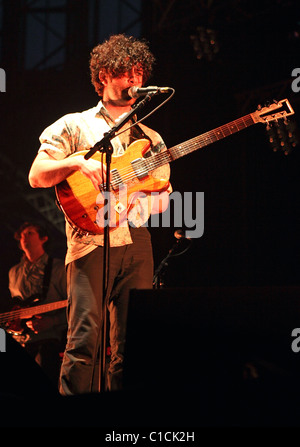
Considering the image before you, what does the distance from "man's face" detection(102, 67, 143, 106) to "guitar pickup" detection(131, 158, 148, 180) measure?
0.36 metres

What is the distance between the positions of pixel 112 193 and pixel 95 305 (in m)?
0.62

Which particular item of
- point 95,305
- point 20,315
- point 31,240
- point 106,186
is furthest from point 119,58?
point 31,240

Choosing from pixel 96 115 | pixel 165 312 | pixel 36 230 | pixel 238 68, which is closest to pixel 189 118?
pixel 238 68

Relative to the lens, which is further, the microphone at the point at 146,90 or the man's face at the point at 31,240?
the man's face at the point at 31,240

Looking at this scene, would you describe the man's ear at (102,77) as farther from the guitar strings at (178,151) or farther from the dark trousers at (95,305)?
the dark trousers at (95,305)

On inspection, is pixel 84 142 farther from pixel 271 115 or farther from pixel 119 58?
pixel 271 115

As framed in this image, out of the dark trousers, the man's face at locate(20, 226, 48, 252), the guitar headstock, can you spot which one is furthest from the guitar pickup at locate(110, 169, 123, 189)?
the man's face at locate(20, 226, 48, 252)

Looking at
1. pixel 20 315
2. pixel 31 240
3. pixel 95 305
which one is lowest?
pixel 20 315

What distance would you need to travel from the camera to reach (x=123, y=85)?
292cm

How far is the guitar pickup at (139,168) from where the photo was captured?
2793 millimetres

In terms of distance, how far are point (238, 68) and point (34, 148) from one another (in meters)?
2.59

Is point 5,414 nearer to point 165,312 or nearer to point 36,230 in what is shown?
point 165,312

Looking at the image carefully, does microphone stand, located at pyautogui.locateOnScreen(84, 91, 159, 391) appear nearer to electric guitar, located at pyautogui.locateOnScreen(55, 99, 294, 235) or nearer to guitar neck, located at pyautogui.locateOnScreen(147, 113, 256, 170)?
electric guitar, located at pyautogui.locateOnScreen(55, 99, 294, 235)

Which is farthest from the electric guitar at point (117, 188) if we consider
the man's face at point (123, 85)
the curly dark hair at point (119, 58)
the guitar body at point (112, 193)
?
the curly dark hair at point (119, 58)
